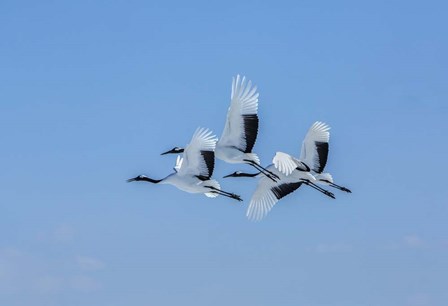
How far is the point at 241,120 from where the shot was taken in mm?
41094

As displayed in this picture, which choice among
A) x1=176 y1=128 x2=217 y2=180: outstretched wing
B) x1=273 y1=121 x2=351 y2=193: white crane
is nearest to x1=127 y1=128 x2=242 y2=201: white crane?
x1=176 y1=128 x2=217 y2=180: outstretched wing

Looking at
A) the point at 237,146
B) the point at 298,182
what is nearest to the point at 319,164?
the point at 298,182

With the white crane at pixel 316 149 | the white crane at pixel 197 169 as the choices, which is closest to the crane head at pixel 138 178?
the white crane at pixel 197 169

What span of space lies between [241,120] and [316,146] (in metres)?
5.71

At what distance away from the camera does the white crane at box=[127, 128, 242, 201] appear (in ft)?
131

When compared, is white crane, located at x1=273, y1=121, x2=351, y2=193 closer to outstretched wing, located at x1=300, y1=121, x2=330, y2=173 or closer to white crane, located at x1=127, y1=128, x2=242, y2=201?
outstretched wing, located at x1=300, y1=121, x2=330, y2=173

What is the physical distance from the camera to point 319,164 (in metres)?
46.0

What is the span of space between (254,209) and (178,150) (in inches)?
154

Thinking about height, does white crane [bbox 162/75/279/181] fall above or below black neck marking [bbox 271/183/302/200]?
above

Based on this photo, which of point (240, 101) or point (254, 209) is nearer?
point (240, 101)

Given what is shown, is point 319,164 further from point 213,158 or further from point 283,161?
point 213,158

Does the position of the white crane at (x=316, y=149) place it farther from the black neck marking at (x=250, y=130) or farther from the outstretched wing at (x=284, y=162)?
the black neck marking at (x=250, y=130)

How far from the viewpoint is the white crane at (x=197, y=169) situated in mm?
40000

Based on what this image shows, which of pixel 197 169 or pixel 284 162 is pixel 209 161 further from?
pixel 284 162
